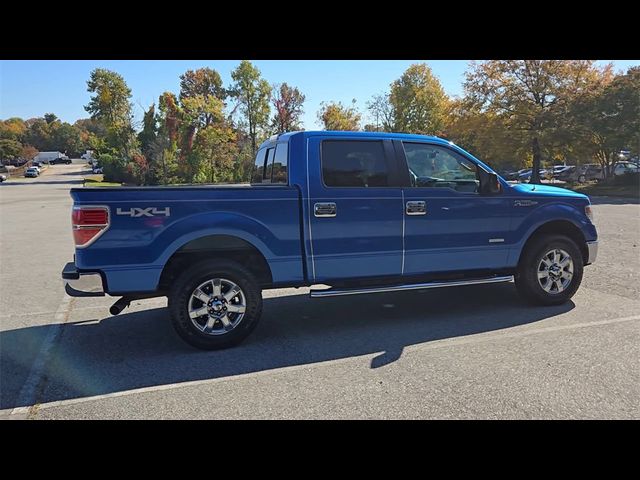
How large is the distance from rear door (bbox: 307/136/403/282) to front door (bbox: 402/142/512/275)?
0.72 ft

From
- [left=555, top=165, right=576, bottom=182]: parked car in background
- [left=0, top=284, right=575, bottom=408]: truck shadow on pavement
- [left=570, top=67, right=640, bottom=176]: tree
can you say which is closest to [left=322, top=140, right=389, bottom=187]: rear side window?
[left=0, top=284, right=575, bottom=408]: truck shadow on pavement

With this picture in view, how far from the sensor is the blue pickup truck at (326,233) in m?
4.36

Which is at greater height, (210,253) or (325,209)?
(325,209)

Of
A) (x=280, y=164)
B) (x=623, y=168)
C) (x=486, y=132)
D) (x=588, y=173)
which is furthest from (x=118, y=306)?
(x=588, y=173)

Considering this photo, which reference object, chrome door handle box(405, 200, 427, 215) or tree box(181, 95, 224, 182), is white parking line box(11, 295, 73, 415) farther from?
tree box(181, 95, 224, 182)

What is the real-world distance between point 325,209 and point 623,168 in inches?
1519

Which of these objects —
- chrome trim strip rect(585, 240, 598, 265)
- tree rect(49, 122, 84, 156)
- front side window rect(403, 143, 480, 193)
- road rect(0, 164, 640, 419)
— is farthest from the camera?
tree rect(49, 122, 84, 156)

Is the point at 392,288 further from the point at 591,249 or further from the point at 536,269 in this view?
the point at 591,249

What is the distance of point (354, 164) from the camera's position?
16.9ft

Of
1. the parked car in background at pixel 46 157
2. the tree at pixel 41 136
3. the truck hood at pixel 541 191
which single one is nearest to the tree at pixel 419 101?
the truck hood at pixel 541 191

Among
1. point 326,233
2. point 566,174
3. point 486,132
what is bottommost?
point 566,174

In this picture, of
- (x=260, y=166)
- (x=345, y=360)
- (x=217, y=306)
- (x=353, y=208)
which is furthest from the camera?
(x=260, y=166)

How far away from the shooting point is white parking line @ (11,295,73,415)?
3701mm

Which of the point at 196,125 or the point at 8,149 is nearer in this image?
the point at 196,125
